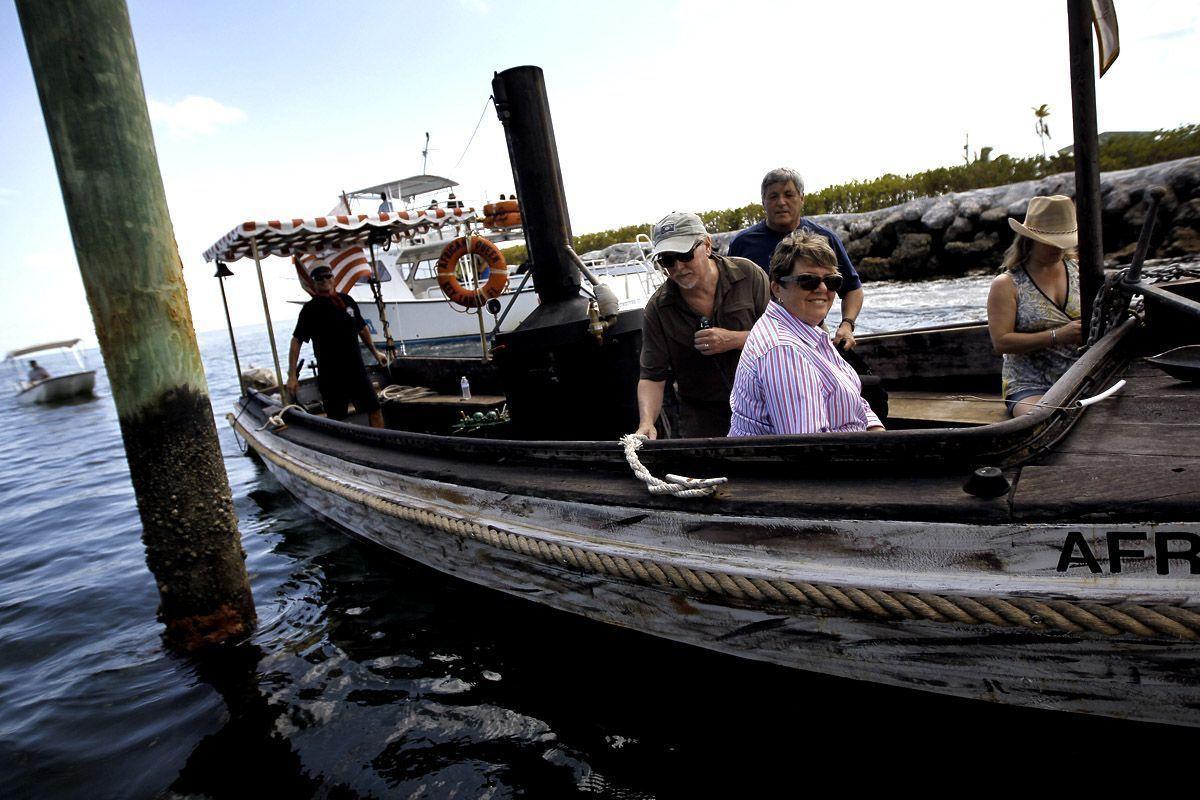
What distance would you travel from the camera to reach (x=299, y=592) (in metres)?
4.52

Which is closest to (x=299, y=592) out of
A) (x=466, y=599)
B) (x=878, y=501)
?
(x=466, y=599)

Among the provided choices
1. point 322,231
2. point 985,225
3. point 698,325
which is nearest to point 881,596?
point 698,325

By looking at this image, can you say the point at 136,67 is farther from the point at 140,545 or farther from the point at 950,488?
the point at 140,545

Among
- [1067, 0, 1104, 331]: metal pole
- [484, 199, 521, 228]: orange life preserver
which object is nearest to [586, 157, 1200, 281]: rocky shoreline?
[484, 199, 521, 228]: orange life preserver

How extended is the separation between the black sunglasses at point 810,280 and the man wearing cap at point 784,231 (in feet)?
4.32

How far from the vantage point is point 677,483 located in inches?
87.7

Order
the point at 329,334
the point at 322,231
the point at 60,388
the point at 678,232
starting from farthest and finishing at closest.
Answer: the point at 60,388 → the point at 322,231 → the point at 329,334 → the point at 678,232

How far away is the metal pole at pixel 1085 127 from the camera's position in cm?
249

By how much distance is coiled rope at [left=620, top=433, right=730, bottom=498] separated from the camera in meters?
2.14

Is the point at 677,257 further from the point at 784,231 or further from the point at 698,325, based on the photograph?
the point at 784,231

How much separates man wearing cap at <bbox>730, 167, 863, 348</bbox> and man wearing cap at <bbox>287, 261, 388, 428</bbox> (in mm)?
3867

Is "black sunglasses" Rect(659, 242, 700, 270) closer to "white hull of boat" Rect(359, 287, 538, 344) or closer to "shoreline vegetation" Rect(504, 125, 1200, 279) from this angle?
"white hull of boat" Rect(359, 287, 538, 344)

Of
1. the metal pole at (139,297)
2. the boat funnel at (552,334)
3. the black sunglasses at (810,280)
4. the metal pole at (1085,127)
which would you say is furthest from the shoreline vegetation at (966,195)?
the metal pole at (139,297)

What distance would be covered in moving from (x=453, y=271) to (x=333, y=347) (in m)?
2.77
